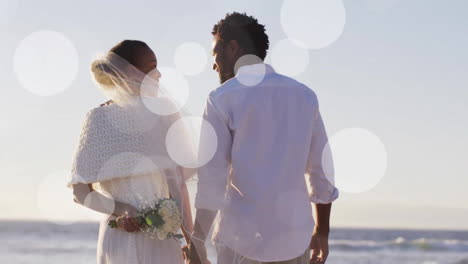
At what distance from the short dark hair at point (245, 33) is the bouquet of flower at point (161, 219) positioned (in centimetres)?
92

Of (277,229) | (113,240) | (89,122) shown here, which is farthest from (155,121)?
(277,229)

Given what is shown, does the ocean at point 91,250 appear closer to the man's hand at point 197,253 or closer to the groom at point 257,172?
the man's hand at point 197,253

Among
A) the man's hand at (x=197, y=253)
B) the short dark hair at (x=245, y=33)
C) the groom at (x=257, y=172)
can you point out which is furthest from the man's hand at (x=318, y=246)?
the short dark hair at (x=245, y=33)

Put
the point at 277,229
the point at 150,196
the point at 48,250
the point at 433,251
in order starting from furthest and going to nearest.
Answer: the point at 433,251 < the point at 48,250 < the point at 150,196 < the point at 277,229

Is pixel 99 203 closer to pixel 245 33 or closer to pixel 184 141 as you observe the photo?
pixel 184 141

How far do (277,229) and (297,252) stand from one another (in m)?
0.17

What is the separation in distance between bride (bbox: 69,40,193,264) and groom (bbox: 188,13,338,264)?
18.7 inches

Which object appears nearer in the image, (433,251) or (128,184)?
(128,184)

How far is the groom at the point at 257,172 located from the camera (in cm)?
353

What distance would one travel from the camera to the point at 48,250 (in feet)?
81.3

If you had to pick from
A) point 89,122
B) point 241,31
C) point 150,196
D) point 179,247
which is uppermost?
point 241,31

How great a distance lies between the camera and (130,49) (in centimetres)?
414

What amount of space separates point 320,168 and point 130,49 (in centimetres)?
126

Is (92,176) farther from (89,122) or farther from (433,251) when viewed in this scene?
(433,251)
